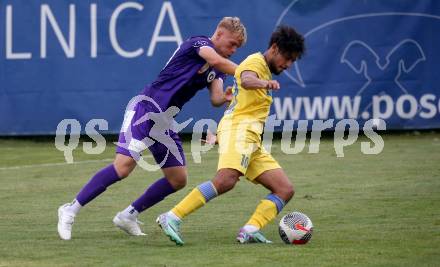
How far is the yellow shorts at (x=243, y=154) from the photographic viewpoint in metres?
8.38

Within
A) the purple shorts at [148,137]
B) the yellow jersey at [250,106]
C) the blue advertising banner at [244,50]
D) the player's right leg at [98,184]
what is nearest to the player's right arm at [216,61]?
the yellow jersey at [250,106]

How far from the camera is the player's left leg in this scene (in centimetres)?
857

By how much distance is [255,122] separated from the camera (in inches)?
339

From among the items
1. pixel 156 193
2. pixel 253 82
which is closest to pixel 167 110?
pixel 156 193

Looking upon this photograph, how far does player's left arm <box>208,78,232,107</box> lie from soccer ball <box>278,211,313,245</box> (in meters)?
1.20

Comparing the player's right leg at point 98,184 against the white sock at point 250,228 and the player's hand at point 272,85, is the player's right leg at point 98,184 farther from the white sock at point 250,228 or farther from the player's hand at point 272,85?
the player's hand at point 272,85

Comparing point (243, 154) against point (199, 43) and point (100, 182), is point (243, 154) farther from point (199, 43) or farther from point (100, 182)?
point (100, 182)

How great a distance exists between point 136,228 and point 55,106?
31.3 ft

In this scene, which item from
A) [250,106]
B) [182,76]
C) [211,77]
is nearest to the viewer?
[250,106]

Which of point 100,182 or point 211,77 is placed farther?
point 211,77

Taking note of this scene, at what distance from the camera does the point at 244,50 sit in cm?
1798

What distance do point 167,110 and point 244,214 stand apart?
2068mm

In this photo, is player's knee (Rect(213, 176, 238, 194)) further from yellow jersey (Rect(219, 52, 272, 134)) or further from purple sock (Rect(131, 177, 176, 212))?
purple sock (Rect(131, 177, 176, 212))

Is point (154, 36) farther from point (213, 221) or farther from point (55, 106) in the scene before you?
point (213, 221)
